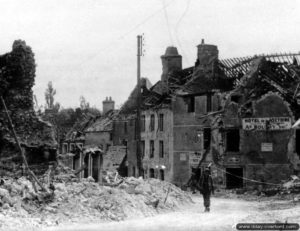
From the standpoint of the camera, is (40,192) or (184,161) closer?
(40,192)

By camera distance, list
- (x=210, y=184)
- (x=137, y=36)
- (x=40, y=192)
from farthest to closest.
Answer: (x=137, y=36) → (x=210, y=184) → (x=40, y=192)

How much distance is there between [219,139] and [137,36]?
1007cm

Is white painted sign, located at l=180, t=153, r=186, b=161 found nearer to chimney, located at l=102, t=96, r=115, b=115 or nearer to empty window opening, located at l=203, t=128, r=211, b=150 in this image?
empty window opening, located at l=203, t=128, r=211, b=150

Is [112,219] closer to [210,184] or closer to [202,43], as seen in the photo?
[210,184]

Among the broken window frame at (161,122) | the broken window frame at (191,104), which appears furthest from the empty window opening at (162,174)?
the broken window frame at (191,104)

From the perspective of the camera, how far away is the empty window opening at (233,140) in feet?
132

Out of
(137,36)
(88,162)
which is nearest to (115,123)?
(88,162)

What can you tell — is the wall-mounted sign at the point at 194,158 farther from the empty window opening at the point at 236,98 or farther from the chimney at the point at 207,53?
the chimney at the point at 207,53

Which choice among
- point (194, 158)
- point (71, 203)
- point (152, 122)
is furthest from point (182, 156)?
point (71, 203)

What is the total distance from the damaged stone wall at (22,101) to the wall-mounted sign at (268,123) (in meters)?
19.8

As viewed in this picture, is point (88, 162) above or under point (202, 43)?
under

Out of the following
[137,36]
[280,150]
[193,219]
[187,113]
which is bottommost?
[193,219]

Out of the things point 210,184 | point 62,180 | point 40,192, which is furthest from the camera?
point 62,180

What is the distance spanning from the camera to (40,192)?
1886cm
